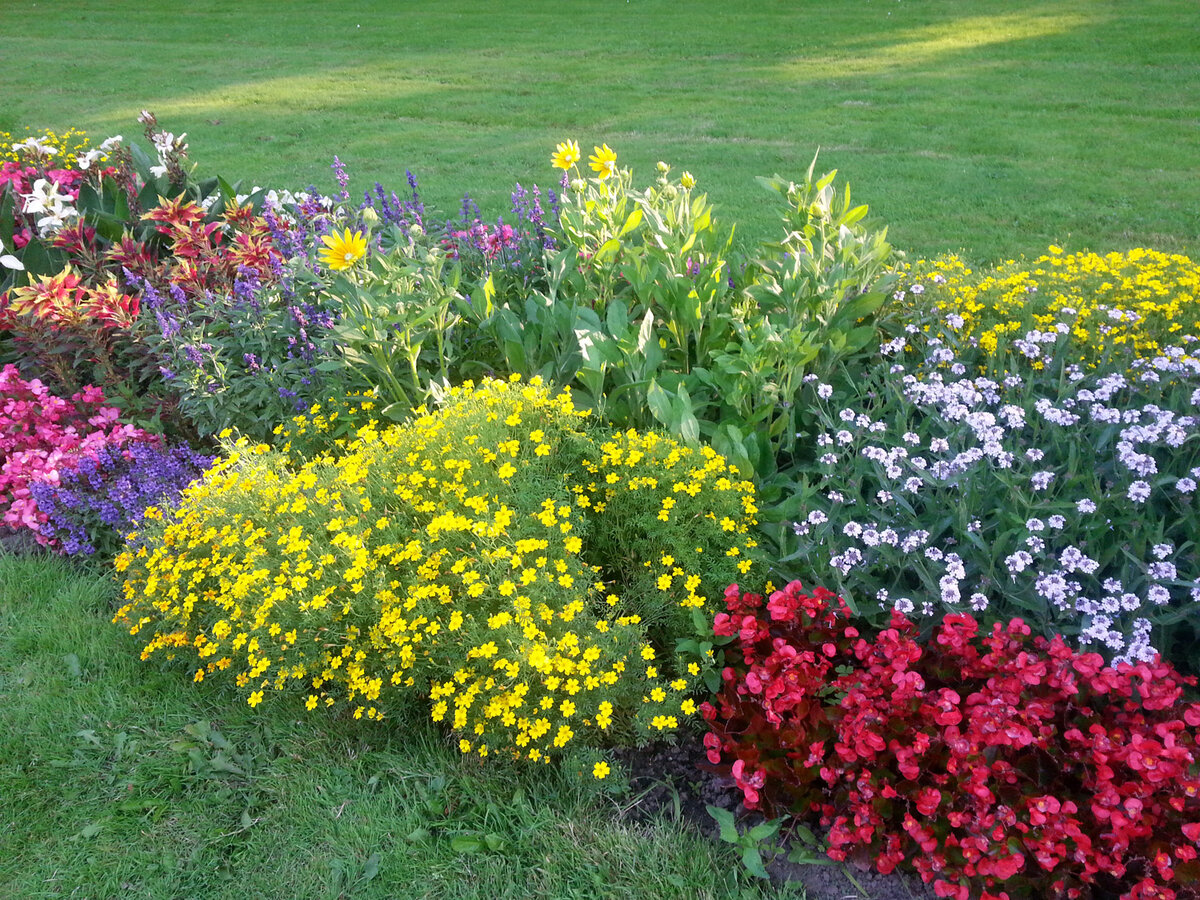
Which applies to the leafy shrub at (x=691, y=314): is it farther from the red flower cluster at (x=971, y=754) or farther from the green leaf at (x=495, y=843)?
the green leaf at (x=495, y=843)

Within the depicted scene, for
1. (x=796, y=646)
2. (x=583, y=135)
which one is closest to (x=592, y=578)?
(x=796, y=646)

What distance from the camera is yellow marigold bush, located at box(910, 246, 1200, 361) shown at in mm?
3578

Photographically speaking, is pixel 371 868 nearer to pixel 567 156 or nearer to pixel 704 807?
pixel 704 807

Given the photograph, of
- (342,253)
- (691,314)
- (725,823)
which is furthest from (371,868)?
(691,314)

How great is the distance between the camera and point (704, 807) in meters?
2.56

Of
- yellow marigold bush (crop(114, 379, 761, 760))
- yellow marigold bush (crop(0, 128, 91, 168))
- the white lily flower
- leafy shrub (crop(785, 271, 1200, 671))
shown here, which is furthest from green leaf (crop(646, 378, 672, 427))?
yellow marigold bush (crop(0, 128, 91, 168))

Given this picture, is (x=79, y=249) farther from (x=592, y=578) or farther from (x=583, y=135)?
(x=583, y=135)

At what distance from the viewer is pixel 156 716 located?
3.02 m

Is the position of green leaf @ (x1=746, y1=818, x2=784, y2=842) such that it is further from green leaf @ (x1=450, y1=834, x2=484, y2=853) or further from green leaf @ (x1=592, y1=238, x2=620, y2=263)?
green leaf @ (x1=592, y1=238, x2=620, y2=263)

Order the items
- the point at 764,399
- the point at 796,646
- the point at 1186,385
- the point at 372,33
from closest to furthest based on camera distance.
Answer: the point at 796,646
the point at 1186,385
the point at 764,399
the point at 372,33

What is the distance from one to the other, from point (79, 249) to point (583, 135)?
621 centimetres

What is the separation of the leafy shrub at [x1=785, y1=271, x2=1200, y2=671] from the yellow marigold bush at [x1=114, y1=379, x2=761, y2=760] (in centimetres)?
41

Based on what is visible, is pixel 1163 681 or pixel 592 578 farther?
pixel 592 578

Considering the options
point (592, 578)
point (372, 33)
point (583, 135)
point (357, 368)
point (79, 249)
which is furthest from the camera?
point (372, 33)
